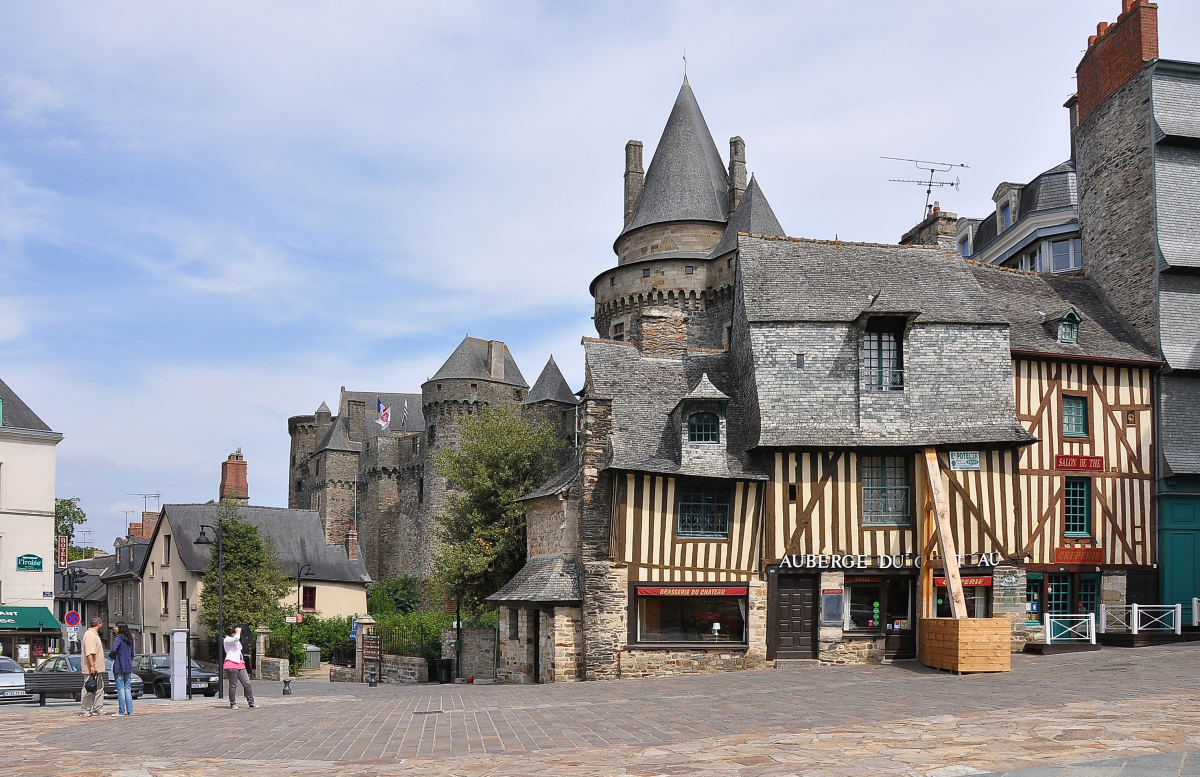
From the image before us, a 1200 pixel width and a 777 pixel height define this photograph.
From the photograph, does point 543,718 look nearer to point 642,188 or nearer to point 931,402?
point 931,402

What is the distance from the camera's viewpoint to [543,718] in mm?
14094

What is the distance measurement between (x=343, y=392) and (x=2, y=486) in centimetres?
4729

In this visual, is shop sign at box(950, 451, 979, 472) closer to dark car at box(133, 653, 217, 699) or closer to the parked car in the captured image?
dark car at box(133, 653, 217, 699)

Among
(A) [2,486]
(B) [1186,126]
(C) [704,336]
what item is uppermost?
(B) [1186,126]

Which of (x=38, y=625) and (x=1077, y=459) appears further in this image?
(x=38, y=625)

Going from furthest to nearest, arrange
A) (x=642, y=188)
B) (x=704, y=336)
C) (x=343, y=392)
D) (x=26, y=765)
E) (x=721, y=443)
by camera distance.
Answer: (x=343, y=392), (x=642, y=188), (x=704, y=336), (x=721, y=443), (x=26, y=765)

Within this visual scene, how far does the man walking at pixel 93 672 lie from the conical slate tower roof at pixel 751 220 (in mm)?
25678

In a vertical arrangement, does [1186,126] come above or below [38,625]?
above

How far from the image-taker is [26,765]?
33.8 feet

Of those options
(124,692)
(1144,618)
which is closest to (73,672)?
(124,692)

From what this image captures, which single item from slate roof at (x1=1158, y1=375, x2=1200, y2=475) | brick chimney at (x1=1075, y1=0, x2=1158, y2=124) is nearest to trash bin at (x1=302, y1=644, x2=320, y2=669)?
slate roof at (x1=1158, y1=375, x2=1200, y2=475)

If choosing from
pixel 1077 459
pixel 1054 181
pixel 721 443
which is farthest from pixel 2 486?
pixel 1054 181

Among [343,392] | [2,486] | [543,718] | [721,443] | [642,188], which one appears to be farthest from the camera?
[343,392]

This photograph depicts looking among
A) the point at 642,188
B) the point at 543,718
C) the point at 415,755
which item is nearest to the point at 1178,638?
the point at 543,718
